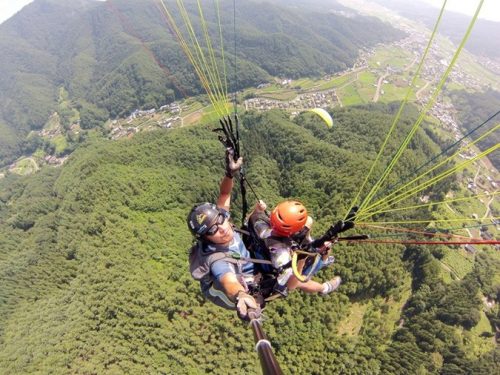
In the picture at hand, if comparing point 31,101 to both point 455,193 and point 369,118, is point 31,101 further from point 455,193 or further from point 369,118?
point 455,193

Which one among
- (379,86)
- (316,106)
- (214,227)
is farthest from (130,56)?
(214,227)

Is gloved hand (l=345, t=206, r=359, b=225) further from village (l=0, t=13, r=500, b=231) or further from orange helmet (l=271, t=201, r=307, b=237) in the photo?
village (l=0, t=13, r=500, b=231)

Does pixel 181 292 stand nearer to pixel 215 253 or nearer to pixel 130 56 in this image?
pixel 215 253

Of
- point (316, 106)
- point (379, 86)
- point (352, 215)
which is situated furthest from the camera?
point (379, 86)

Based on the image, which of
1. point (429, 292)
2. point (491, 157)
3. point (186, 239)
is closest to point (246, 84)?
point (491, 157)

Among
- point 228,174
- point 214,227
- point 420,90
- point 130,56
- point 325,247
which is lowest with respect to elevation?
point 420,90

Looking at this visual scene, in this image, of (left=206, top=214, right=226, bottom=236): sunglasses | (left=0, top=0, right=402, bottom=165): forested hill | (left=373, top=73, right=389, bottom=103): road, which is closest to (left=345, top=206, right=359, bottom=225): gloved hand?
(left=206, top=214, right=226, bottom=236): sunglasses

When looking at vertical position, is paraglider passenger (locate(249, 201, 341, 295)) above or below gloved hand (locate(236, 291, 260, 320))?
below
